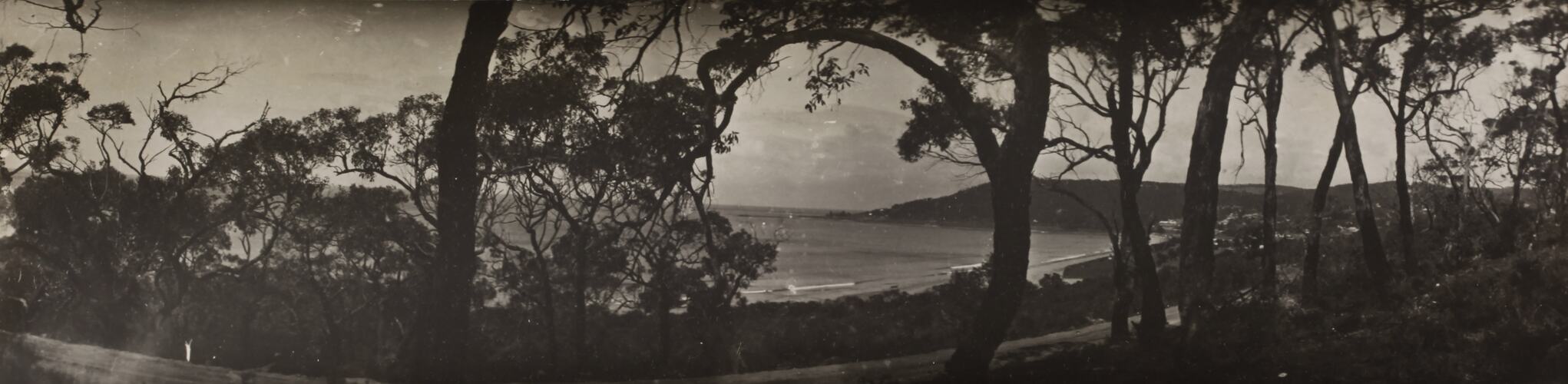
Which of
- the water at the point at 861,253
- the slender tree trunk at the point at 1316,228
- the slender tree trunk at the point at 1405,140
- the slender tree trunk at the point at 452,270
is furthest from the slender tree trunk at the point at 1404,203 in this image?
the slender tree trunk at the point at 452,270

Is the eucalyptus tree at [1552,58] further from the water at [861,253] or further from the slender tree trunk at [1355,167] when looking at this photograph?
the water at [861,253]

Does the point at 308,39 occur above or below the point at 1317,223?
above

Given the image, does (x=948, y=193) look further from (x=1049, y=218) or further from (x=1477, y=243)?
(x=1477, y=243)

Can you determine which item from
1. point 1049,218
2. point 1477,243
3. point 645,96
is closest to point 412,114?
point 645,96

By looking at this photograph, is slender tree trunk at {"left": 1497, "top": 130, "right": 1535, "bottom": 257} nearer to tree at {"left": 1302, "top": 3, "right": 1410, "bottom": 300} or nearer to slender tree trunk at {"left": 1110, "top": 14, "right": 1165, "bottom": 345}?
tree at {"left": 1302, "top": 3, "right": 1410, "bottom": 300}

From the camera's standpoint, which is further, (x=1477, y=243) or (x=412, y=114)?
(x=1477, y=243)
